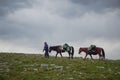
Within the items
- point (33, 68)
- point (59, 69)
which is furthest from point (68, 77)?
point (33, 68)

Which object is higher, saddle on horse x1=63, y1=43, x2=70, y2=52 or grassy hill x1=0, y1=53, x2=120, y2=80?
saddle on horse x1=63, y1=43, x2=70, y2=52

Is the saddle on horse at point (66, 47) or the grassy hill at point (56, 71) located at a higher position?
the saddle on horse at point (66, 47)

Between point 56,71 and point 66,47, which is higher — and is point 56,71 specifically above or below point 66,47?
below

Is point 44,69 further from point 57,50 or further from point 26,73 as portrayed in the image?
point 57,50

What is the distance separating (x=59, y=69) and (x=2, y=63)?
8.67 metres

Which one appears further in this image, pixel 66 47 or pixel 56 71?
pixel 66 47

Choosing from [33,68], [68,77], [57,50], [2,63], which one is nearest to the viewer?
[68,77]

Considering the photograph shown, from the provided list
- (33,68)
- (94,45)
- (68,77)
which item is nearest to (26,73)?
(33,68)

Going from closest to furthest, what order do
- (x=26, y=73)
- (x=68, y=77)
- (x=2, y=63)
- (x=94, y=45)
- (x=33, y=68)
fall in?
(x=68, y=77), (x=26, y=73), (x=33, y=68), (x=2, y=63), (x=94, y=45)

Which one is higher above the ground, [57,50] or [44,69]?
[57,50]

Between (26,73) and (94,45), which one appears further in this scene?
(94,45)

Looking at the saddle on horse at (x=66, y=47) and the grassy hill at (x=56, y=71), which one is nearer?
the grassy hill at (x=56, y=71)

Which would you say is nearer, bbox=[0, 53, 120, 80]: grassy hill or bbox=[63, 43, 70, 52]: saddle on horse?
bbox=[0, 53, 120, 80]: grassy hill

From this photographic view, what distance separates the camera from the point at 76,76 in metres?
31.5
